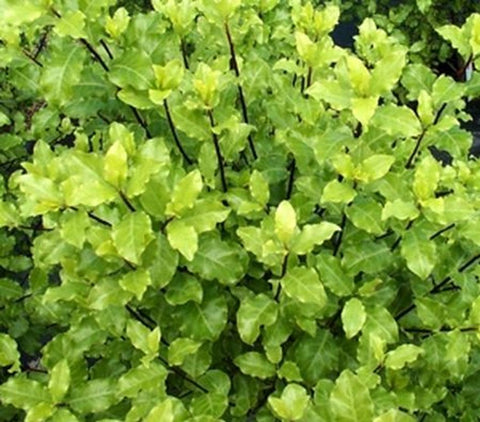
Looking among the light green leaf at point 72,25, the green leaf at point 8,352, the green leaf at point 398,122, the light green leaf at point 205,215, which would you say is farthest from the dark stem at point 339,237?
the green leaf at point 8,352

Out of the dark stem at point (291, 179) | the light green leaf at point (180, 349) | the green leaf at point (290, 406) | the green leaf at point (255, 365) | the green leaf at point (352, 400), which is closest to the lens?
the green leaf at point (352, 400)

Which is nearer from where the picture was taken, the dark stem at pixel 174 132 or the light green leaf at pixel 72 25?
the light green leaf at pixel 72 25

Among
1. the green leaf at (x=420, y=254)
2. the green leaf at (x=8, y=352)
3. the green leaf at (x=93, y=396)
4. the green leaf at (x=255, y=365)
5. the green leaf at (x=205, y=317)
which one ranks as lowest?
the green leaf at (x=8, y=352)

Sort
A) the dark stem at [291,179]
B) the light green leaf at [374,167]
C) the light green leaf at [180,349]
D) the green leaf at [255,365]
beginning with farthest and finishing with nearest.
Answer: the dark stem at [291,179] < the green leaf at [255,365] < the light green leaf at [180,349] < the light green leaf at [374,167]

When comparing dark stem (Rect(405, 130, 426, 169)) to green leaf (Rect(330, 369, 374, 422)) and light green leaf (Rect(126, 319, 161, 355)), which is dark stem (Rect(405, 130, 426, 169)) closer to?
green leaf (Rect(330, 369, 374, 422))

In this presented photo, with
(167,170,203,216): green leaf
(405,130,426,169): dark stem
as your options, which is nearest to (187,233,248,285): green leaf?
(167,170,203,216): green leaf

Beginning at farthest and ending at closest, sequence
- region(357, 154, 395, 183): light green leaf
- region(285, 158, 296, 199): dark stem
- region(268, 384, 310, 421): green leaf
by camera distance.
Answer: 1. region(285, 158, 296, 199): dark stem
2. region(357, 154, 395, 183): light green leaf
3. region(268, 384, 310, 421): green leaf

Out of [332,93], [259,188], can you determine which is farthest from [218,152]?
[332,93]

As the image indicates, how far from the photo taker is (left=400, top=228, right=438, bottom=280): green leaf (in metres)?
1.88

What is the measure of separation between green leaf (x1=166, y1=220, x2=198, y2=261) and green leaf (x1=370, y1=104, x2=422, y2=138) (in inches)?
23.8

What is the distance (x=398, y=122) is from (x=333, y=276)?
49 cm

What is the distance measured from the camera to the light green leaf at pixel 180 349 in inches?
77.6

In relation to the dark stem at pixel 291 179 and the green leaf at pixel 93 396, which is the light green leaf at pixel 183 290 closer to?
the green leaf at pixel 93 396

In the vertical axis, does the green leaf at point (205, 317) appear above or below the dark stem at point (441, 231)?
below
